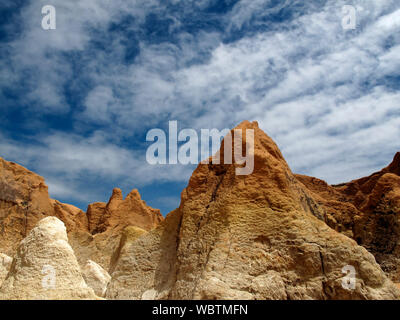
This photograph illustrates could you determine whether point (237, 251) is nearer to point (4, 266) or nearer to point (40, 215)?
point (4, 266)

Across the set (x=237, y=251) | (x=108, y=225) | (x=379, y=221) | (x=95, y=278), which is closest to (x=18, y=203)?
(x=108, y=225)

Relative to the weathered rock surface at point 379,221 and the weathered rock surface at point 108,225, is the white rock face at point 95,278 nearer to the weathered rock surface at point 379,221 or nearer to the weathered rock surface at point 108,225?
the weathered rock surface at point 108,225

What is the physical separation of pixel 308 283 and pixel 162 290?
4.88m

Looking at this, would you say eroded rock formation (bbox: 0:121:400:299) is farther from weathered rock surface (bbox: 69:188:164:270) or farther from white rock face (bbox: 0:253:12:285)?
weathered rock surface (bbox: 69:188:164:270)

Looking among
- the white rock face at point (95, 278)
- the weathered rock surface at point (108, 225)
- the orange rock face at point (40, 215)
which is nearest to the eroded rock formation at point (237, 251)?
the white rock face at point (95, 278)

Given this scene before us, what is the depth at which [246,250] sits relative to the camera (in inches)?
418

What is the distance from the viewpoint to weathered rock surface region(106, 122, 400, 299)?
9.59 m

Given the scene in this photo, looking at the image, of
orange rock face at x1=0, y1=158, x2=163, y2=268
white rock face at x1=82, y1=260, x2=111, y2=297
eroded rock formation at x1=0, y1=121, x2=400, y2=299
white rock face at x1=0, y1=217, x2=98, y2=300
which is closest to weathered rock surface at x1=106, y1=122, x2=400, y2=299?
eroded rock formation at x1=0, y1=121, x2=400, y2=299

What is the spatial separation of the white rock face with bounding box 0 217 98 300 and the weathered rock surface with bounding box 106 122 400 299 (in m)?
3.13

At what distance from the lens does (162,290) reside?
12250 mm

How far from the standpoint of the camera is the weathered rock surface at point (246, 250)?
9.59 meters

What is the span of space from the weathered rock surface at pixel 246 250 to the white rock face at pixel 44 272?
10.3 ft

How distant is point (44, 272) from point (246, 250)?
5367 millimetres
